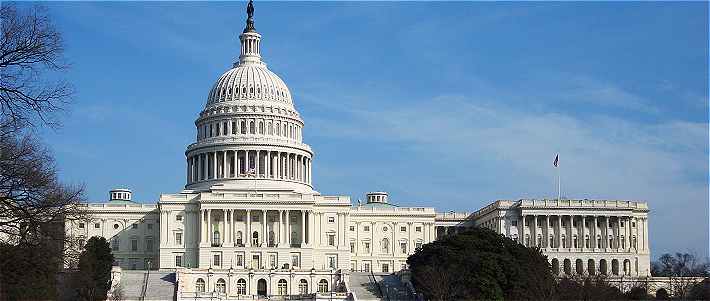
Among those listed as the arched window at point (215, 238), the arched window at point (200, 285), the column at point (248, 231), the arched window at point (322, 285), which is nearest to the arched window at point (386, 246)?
the column at point (248, 231)

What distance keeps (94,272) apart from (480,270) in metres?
36.0

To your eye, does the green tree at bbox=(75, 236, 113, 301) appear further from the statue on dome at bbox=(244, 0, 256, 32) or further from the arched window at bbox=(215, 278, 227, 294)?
the statue on dome at bbox=(244, 0, 256, 32)

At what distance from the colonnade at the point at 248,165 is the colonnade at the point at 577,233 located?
3088cm

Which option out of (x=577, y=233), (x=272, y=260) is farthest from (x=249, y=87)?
(x=577, y=233)

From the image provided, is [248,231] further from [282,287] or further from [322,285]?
[322,285]

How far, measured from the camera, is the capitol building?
145 meters

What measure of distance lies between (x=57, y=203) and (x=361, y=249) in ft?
407

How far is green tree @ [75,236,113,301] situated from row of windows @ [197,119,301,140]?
35432 mm

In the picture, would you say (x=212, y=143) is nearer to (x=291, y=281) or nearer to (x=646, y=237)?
(x=291, y=281)

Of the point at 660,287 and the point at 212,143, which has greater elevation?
the point at 212,143

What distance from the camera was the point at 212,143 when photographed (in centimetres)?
16050

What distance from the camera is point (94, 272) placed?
11281cm

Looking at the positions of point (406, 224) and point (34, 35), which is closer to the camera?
point (34, 35)

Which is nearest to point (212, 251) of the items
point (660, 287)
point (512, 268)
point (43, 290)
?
point (512, 268)
